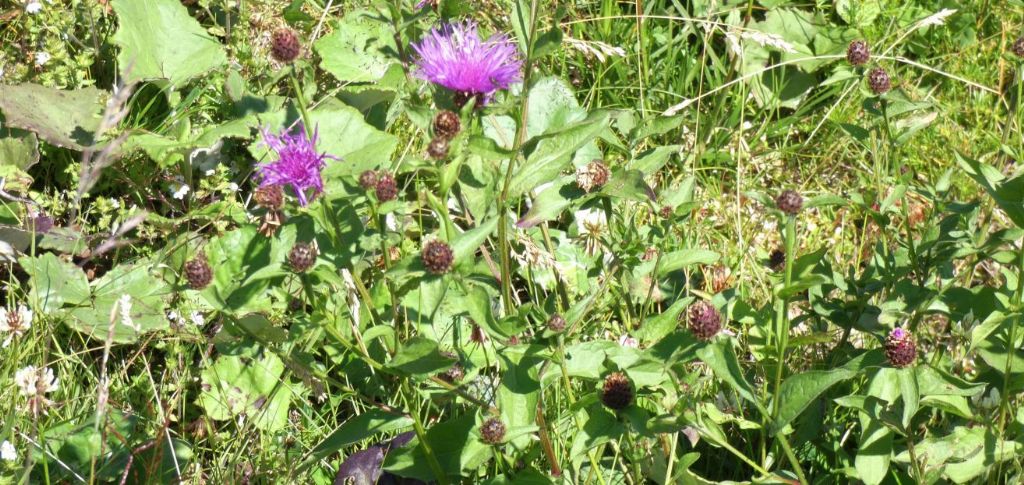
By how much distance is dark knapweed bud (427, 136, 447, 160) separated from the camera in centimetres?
158

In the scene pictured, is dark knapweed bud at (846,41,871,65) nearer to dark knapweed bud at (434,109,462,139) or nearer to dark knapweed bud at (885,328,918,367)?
dark knapweed bud at (885,328,918,367)

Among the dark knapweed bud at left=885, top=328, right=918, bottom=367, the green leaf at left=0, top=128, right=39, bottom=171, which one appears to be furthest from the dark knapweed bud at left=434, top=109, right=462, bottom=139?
the green leaf at left=0, top=128, right=39, bottom=171

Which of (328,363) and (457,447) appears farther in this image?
(328,363)

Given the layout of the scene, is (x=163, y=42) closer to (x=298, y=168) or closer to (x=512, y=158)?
(x=298, y=168)

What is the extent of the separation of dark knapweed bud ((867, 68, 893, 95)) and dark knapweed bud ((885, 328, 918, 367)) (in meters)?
0.56

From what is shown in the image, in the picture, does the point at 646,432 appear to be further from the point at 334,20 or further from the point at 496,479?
the point at 334,20

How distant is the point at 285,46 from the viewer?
5.83ft

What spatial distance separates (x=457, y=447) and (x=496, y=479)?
0.12 metres

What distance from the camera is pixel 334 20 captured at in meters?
3.24

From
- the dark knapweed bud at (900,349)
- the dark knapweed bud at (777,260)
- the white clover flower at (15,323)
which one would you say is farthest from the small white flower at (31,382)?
the dark knapweed bud at (777,260)

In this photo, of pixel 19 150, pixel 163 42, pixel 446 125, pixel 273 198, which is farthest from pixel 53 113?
pixel 446 125

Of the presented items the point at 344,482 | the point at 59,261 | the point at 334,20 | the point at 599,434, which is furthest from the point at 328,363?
the point at 334,20

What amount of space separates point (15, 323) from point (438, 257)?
3.84 feet

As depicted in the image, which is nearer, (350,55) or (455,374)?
(455,374)
